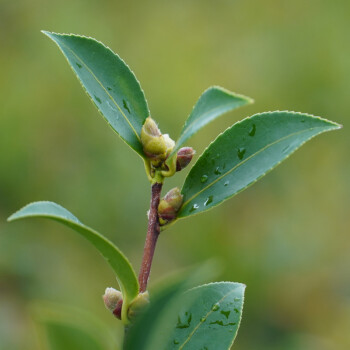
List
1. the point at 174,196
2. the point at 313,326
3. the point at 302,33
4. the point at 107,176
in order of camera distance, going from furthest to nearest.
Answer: the point at 302,33 → the point at 107,176 → the point at 313,326 → the point at 174,196

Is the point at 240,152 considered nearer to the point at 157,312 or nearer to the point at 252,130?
the point at 252,130

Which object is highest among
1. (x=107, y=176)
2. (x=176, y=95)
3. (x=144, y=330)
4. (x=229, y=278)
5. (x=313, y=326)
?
(x=144, y=330)

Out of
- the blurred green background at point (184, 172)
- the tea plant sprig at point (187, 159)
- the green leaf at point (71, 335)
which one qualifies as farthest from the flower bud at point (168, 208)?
the blurred green background at point (184, 172)

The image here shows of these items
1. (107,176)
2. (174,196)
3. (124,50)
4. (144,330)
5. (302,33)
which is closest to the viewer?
(144,330)

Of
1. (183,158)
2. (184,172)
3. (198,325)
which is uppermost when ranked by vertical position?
(183,158)

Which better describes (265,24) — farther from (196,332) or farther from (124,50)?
(196,332)

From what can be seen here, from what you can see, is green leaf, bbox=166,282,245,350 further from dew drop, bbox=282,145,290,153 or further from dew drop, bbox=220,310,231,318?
dew drop, bbox=282,145,290,153

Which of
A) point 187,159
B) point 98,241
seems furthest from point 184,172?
point 98,241

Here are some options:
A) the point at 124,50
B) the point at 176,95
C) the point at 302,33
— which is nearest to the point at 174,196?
the point at 176,95
